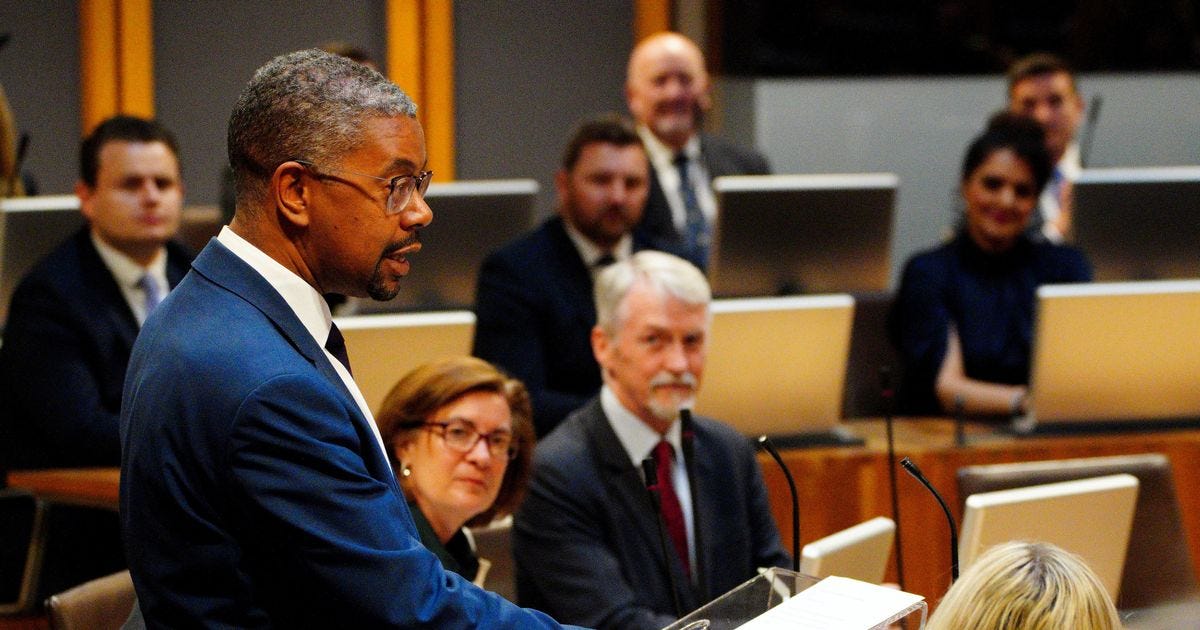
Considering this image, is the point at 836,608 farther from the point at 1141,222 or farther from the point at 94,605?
the point at 1141,222

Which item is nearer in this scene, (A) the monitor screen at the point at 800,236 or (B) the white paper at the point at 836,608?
(B) the white paper at the point at 836,608

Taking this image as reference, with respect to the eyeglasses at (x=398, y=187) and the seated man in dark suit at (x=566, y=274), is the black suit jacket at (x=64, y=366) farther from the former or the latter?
the eyeglasses at (x=398, y=187)

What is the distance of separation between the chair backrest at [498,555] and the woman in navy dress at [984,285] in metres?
1.31

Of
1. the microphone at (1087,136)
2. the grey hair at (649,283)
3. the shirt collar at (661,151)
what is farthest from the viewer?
the microphone at (1087,136)

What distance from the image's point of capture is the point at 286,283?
1.23 m

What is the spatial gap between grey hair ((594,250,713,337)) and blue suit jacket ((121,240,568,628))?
1299 mm

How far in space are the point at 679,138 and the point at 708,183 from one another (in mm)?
144

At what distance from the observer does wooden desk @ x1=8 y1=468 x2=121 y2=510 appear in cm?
268

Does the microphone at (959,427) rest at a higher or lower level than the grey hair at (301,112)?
lower

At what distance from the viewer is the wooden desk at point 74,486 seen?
268cm

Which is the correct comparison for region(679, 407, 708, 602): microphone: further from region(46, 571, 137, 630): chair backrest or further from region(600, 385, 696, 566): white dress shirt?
region(46, 571, 137, 630): chair backrest

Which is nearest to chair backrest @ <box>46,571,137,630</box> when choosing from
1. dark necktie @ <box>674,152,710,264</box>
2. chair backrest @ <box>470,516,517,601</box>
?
chair backrest @ <box>470,516,517,601</box>

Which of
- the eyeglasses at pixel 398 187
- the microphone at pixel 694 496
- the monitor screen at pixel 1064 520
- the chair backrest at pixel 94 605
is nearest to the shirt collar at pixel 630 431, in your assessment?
the microphone at pixel 694 496

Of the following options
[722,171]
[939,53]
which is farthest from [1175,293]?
[939,53]
